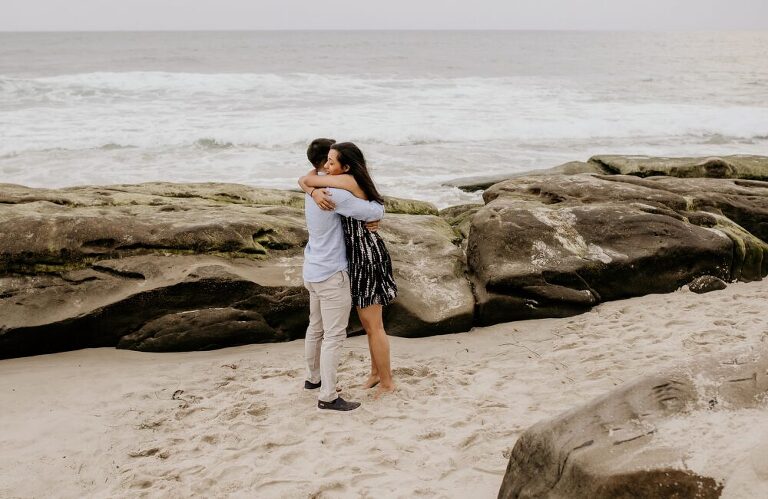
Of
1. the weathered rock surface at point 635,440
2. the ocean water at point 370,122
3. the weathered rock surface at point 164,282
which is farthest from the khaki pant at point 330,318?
the ocean water at point 370,122

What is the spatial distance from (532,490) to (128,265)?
4352 mm

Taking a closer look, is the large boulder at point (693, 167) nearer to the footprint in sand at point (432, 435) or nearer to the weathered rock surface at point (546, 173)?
the weathered rock surface at point (546, 173)

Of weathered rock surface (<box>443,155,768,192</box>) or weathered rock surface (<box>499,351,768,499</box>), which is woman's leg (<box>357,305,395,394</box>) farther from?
weathered rock surface (<box>443,155,768,192</box>)

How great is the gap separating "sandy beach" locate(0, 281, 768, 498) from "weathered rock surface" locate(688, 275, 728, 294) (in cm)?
16

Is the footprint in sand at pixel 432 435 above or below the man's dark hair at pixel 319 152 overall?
below

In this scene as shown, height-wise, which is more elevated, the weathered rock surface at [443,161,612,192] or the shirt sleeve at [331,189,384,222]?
the shirt sleeve at [331,189,384,222]

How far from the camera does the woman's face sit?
4.43m

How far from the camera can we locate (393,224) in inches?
282

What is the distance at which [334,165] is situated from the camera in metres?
4.43

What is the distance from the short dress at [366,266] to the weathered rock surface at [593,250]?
1.86m

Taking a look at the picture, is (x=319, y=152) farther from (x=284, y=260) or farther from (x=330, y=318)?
(x=284, y=260)

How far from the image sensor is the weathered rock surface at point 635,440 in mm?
2480

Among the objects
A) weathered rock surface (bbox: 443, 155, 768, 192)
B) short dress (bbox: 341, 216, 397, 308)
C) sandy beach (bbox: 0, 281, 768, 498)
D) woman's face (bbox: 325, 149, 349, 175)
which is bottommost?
sandy beach (bbox: 0, 281, 768, 498)

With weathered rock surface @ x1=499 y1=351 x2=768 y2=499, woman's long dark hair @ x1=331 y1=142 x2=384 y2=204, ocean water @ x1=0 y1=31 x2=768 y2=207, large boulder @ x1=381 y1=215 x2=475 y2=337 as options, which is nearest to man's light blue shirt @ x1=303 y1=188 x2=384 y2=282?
woman's long dark hair @ x1=331 y1=142 x2=384 y2=204
